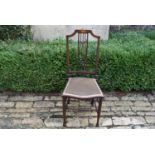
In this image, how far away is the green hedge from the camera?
12.9ft

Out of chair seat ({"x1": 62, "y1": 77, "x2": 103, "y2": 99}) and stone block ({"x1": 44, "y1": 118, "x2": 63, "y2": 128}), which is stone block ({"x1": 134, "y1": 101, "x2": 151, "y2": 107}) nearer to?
chair seat ({"x1": 62, "y1": 77, "x2": 103, "y2": 99})

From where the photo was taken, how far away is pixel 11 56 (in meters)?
3.92

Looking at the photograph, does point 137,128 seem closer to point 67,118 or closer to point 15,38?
point 67,118

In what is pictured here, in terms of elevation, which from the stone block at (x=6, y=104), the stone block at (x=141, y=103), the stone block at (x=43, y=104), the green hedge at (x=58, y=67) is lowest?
the stone block at (x=6, y=104)

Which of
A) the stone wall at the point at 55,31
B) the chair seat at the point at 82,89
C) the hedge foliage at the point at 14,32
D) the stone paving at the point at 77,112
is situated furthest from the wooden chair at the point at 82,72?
the hedge foliage at the point at 14,32

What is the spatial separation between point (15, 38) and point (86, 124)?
88.2 inches

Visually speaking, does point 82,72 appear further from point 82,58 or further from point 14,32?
point 14,32

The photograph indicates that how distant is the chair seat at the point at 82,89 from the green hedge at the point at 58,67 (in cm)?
52

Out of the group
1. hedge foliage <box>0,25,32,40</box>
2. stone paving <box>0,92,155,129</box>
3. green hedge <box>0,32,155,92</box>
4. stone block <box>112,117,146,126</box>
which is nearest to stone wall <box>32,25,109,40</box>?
hedge foliage <box>0,25,32,40</box>

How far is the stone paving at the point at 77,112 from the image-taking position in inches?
137

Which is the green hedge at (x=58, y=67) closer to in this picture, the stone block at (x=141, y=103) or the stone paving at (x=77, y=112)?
the stone paving at (x=77, y=112)

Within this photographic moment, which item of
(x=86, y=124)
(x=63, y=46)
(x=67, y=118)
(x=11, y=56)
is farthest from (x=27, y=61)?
(x=86, y=124)

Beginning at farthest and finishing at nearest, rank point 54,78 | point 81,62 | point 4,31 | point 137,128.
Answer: point 4,31 < point 54,78 < point 81,62 < point 137,128

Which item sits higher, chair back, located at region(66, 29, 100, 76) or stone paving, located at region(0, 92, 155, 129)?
chair back, located at region(66, 29, 100, 76)
